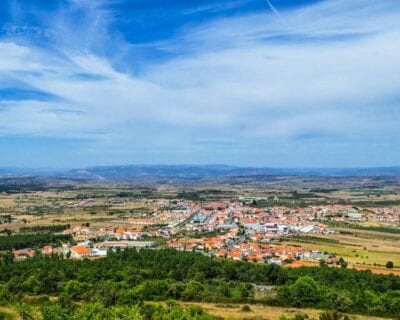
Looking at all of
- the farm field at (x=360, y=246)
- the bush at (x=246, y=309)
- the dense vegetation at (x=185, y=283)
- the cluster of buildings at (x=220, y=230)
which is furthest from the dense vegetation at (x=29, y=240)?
the bush at (x=246, y=309)

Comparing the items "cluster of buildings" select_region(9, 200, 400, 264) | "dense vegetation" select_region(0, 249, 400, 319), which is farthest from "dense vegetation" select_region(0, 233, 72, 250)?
"dense vegetation" select_region(0, 249, 400, 319)

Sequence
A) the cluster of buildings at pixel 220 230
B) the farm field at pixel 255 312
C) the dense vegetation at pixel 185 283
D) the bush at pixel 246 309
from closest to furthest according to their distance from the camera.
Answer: the farm field at pixel 255 312, the bush at pixel 246 309, the dense vegetation at pixel 185 283, the cluster of buildings at pixel 220 230

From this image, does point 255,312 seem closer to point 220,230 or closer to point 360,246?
point 360,246

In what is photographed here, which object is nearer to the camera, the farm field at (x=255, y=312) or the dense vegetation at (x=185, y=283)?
the farm field at (x=255, y=312)

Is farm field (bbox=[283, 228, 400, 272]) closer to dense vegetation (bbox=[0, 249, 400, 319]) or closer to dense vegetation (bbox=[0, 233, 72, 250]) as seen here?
dense vegetation (bbox=[0, 249, 400, 319])

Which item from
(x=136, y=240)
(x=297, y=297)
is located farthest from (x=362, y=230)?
(x=297, y=297)

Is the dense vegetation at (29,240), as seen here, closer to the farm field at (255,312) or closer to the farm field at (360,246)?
the farm field at (360,246)
